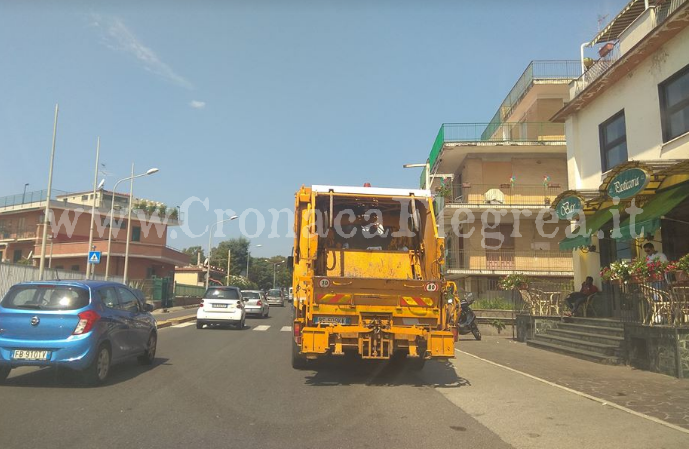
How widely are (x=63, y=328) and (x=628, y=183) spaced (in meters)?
Answer: 11.2

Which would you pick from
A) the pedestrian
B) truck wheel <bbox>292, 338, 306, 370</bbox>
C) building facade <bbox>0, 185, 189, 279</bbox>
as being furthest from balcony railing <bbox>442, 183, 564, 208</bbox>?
building facade <bbox>0, 185, 189, 279</bbox>

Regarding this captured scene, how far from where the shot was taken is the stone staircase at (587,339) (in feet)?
35.6

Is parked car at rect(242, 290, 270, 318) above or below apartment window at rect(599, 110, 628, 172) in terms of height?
below

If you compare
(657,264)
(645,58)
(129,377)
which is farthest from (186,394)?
(645,58)

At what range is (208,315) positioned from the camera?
60.2 ft

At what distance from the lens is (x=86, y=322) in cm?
734

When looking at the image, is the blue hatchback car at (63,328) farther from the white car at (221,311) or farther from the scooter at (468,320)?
the scooter at (468,320)

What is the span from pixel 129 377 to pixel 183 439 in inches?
149

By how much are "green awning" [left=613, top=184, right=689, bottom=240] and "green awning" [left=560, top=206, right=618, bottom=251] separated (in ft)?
4.37

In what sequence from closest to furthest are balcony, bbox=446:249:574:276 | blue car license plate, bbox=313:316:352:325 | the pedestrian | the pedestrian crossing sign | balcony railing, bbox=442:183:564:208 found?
blue car license plate, bbox=313:316:352:325 → the pedestrian → the pedestrian crossing sign → balcony railing, bbox=442:183:564:208 → balcony, bbox=446:249:574:276

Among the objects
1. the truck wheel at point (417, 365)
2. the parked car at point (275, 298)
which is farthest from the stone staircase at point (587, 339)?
the parked car at point (275, 298)

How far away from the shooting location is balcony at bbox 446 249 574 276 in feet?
83.9

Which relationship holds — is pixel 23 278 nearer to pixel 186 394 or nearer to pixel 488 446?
pixel 186 394

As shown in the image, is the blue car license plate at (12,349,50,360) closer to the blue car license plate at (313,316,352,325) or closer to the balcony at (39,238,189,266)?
the blue car license plate at (313,316,352,325)
